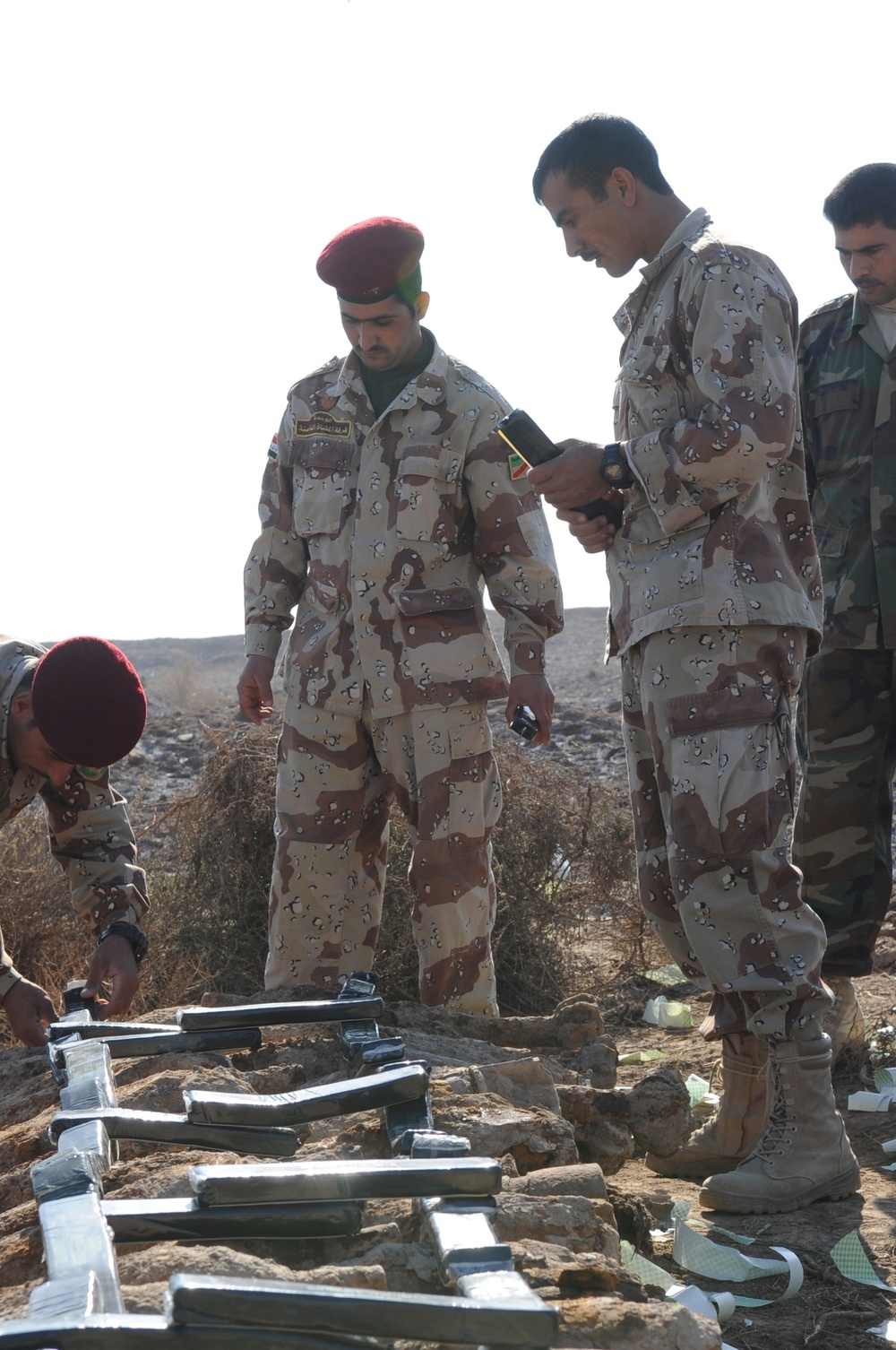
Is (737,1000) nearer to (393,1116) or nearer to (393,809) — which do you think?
(393,1116)

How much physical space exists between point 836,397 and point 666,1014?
244cm

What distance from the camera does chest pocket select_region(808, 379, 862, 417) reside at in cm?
392

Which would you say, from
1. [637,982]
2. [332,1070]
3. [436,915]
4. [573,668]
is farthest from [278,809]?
[573,668]

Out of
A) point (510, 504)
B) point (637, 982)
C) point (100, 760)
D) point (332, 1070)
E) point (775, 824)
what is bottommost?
point (637, 982)

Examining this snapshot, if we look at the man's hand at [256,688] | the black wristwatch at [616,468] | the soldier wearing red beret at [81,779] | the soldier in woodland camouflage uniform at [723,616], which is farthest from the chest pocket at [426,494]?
the soldier wearing red beret at [81,779]

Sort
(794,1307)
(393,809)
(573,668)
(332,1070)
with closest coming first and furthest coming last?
(794,1307)
(332,1070)
(393,809)
(573,668)

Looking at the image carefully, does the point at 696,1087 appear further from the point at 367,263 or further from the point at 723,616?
the point at 367,263

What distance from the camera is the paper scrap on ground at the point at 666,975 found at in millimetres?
5996

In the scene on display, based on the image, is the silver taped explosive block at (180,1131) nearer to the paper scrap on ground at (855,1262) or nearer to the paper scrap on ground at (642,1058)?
the paper scrap on ground at (855,1262)

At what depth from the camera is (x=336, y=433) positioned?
3.98m

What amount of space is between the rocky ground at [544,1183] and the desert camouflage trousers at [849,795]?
0.44 metres

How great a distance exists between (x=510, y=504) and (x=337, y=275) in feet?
2.65

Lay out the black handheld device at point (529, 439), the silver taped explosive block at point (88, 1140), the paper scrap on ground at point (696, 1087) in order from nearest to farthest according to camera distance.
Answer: the silver taped explosive block at point (88, 1140) < the black handheld device at point (529, 439) < the paper scrap on ground at point (696, 1087)

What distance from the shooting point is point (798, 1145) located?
290 cm
